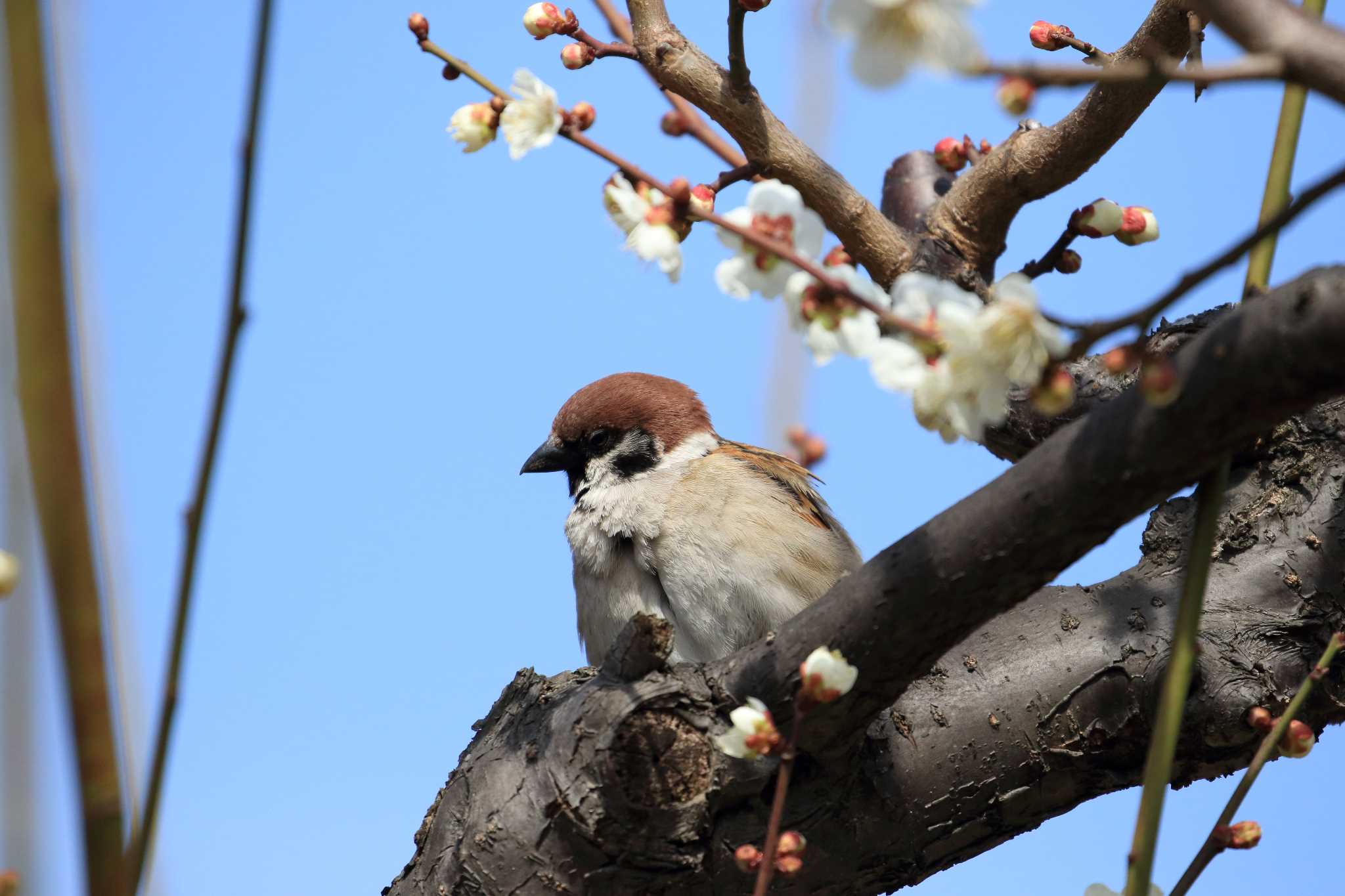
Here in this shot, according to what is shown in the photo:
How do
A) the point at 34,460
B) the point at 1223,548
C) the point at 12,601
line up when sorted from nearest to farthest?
1. the point at 34,460
2. the point at 12,601
3. the point at 1223,548

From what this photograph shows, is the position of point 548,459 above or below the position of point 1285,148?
above

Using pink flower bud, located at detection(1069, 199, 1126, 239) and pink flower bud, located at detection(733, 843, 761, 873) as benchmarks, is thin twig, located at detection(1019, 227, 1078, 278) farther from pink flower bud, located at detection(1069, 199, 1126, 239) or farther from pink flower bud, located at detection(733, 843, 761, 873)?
pink flower bud, located at detection(733, 843, 761, 873)

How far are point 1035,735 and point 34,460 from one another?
1.82 meters

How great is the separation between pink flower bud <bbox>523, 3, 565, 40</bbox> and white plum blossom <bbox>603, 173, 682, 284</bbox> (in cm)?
87

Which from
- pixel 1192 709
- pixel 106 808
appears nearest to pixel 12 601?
pixel 106 808

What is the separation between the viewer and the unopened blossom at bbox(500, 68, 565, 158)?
4.18 feet

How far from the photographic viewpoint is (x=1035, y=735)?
208cm

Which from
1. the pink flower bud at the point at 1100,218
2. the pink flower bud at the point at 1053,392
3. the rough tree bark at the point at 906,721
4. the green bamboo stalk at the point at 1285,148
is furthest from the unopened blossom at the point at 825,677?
the pink flower bud at the point at 1100,218

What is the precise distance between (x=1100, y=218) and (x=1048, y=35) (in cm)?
62

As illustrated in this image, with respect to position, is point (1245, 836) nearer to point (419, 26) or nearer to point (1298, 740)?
point (1298, 740)

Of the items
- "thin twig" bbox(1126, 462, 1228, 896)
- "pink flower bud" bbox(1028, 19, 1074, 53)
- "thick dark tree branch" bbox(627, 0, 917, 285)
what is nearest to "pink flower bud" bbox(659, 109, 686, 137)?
Result: "thin twig" bbox(1126, 462, 1228, 896)

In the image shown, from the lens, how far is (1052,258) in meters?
2.14

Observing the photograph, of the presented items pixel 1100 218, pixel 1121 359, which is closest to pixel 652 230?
pixel 1121 359

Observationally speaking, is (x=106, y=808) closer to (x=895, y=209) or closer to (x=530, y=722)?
(x=530, y=722)
